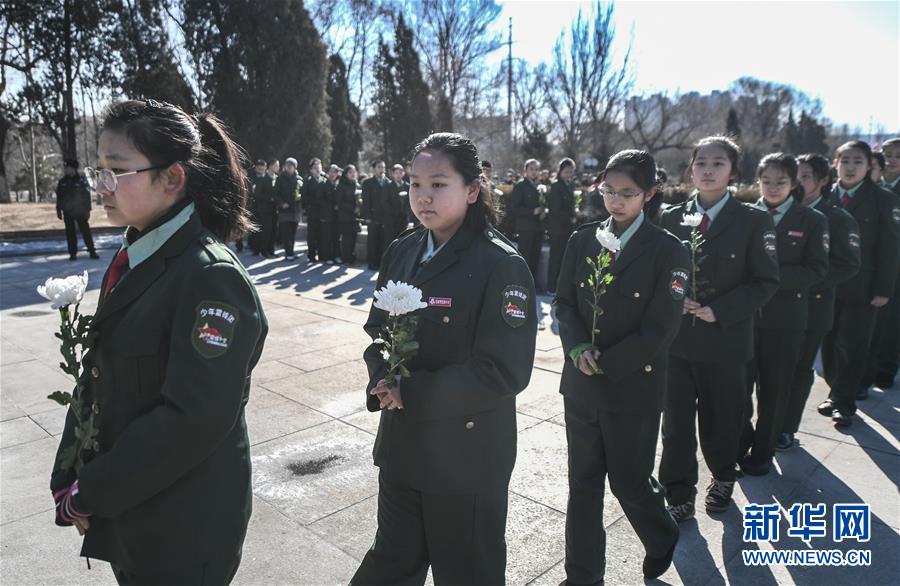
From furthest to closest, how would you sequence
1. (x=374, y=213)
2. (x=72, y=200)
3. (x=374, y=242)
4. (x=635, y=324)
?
(x=374, y=242)
(x=374, y=213)
(x=72, y=200)
(x=635, y=324)

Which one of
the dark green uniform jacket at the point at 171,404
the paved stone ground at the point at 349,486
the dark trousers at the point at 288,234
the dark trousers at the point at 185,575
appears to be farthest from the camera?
the dark trousers at the point at 288,234

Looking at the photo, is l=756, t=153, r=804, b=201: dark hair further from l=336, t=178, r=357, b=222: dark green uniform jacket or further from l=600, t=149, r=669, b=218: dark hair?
l=336, t=178, r=357, b=222: dark green uniform jacket

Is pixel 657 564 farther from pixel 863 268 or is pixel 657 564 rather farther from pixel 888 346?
pixel 888 346

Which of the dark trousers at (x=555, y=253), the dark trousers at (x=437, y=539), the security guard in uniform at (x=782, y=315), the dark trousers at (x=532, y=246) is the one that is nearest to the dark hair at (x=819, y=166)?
the security guard in uniform at (x=782, y=315)

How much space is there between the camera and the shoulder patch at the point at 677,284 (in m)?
2.96

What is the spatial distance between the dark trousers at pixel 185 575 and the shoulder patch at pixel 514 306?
43.8 inches

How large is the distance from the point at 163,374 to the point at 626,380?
2.01 metres

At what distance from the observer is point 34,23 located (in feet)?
74.3

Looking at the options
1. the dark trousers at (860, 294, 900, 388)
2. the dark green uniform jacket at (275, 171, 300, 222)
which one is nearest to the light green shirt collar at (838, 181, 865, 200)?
the dark trousers at (860, 294, 900, 388)

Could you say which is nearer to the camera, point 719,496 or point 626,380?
point 626,380

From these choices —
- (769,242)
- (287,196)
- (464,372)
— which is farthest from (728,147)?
(287,196)

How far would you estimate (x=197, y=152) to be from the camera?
188cm

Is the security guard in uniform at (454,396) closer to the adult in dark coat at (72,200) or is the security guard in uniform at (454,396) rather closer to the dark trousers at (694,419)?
the dark trousers at (694,419)

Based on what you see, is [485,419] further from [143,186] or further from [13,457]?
[13,457]
